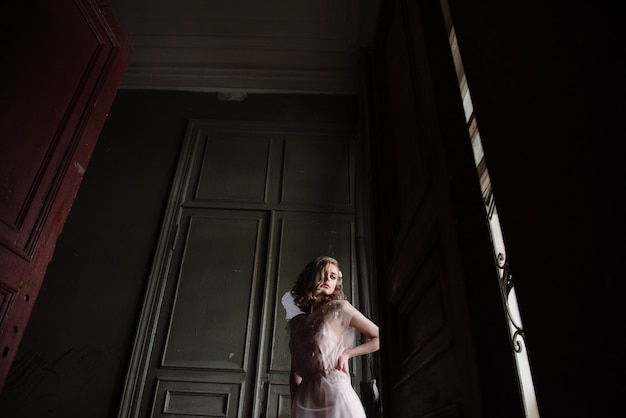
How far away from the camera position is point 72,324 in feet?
10.9

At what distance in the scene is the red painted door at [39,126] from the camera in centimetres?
152

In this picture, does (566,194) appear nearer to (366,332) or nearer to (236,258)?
(366,332)

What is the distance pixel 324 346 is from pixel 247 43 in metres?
3.44

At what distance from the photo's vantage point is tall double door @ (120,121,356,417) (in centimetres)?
312

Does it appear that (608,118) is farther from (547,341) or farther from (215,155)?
(215,155)

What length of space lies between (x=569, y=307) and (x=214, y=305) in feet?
10.5

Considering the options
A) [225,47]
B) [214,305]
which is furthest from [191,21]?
[214,305]

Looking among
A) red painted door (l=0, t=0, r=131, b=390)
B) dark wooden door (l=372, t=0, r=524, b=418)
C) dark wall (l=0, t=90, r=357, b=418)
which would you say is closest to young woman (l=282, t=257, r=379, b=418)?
dark wooden door (l=372, t=0, r=524, b=418)

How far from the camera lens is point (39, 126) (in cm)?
169

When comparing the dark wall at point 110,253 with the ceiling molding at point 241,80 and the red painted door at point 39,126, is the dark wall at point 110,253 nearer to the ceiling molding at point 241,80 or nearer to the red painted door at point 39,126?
the ceiling molding at point 241,80

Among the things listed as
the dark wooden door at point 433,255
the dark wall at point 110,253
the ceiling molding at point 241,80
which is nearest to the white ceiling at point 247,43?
the ceiling molding at point 241,80

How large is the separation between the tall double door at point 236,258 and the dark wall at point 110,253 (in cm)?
18

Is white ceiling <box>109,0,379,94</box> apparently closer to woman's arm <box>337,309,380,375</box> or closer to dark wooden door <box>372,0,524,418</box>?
dark wooden door <box>372,0,524,418</box>

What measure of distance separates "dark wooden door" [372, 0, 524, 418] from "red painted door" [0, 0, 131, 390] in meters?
1.42
